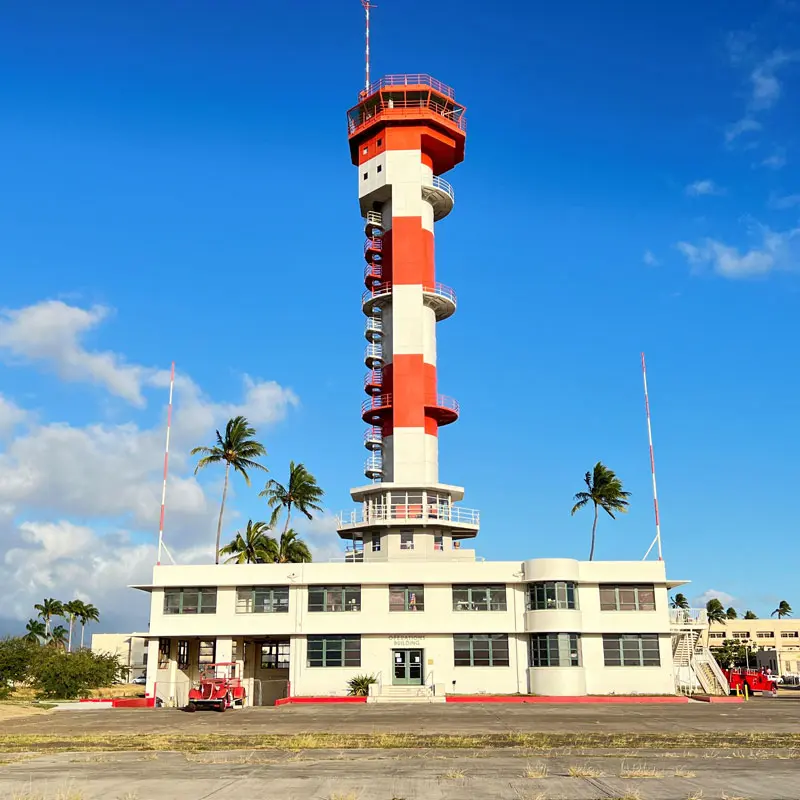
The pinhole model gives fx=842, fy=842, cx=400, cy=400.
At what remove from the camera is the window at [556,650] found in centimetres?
4706

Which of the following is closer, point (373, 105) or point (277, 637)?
point (277, 637)

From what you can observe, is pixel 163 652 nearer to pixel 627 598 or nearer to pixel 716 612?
pixel 627 598

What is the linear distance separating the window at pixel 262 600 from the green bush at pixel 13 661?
49.6 ft

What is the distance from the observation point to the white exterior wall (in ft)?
157

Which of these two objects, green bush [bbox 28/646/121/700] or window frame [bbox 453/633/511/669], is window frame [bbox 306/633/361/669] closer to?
window frame [bbox 453/633/511/669]

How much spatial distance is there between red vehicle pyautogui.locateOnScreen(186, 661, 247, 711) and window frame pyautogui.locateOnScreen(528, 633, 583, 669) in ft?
53.8

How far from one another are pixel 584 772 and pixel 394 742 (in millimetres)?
8064

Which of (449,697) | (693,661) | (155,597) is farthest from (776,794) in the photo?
(155,597)

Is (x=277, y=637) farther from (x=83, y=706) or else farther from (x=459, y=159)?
(x=459, y=159)

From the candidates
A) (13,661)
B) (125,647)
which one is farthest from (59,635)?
(13,661)

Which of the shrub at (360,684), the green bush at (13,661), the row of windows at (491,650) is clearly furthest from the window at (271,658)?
the green bush at (13,661)

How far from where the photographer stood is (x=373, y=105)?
62562 mm

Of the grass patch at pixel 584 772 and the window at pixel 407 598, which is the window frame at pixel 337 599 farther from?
the grass patch at pixel 584 772

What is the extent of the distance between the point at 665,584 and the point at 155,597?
3017 centimetres
